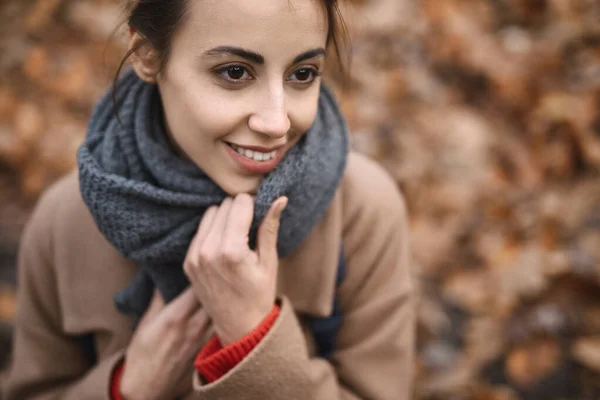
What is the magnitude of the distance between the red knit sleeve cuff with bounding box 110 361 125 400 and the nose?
76cm

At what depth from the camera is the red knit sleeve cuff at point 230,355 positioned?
124 cm

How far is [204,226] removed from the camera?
1.25m

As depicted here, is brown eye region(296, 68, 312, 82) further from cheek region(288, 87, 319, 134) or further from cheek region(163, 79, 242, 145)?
cheek region(163, 79, 242, 145)

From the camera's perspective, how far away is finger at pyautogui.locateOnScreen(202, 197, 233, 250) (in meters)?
1.21

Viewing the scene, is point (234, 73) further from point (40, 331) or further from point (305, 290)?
point (40, 331)

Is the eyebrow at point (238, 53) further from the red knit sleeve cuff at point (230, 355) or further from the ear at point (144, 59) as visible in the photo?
the red knit sleeve cuff at point (230, 355)

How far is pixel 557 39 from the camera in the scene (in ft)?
10.5

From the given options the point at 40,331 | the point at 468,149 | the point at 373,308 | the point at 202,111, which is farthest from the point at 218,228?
the point at 468,149

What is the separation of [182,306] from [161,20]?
70 centimetres

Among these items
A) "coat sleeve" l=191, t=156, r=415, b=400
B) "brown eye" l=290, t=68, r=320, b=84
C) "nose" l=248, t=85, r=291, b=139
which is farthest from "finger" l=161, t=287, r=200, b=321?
"brown eye" l=290, t=68, r=320, b=84

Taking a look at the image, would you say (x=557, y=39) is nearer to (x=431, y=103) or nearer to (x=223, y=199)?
(x=431, y=103)

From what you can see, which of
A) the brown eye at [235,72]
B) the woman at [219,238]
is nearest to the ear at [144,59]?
the woman at [219,238]

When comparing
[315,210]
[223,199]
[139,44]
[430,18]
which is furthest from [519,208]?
[139,44]

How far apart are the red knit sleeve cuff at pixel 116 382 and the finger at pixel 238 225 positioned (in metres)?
0.52
